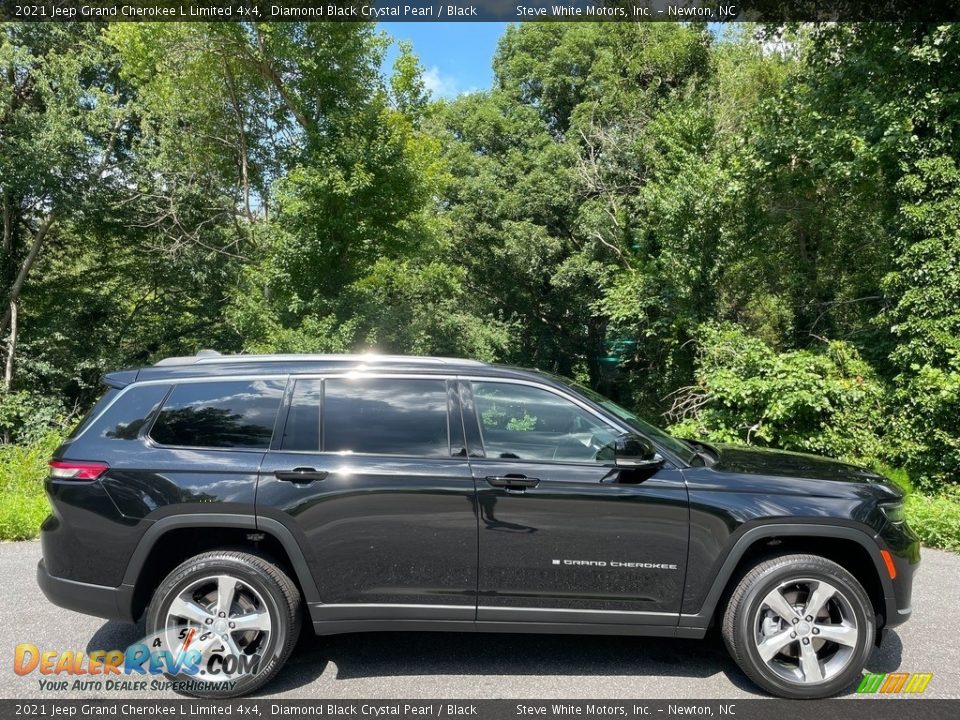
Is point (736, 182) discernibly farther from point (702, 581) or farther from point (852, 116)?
point (702, 581)

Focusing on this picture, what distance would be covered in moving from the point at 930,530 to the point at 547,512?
16.0 ft

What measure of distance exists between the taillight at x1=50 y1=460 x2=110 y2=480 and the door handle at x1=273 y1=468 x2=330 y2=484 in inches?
38.5

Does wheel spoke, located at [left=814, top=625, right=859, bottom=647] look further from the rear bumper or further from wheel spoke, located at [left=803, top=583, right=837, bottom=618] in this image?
the rear bumper

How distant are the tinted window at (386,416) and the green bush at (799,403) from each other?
7.62 meters

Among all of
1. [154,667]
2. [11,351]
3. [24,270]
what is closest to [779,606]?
[154,667]

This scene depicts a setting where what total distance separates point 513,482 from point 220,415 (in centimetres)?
172

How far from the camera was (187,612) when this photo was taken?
3496 millimetres

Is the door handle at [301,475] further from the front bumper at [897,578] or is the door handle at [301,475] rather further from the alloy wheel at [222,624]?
the front bumper at [897,578]

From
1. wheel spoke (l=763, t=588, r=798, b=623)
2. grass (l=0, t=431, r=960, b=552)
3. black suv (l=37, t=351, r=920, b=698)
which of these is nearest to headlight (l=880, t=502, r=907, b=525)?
black suv (l=37, t=351, r=920, b=698)

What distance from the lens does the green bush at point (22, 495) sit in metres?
6.38

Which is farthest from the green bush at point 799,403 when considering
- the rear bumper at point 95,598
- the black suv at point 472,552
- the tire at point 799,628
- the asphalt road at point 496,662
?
the rear bumper at point 95,598

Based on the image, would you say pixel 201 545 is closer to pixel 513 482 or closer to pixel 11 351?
pixel 513 482

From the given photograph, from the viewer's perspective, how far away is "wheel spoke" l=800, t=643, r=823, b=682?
3.46 metres

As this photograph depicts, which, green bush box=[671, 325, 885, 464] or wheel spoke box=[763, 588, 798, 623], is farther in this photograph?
green bush box=[671, 325, 885, 464]
